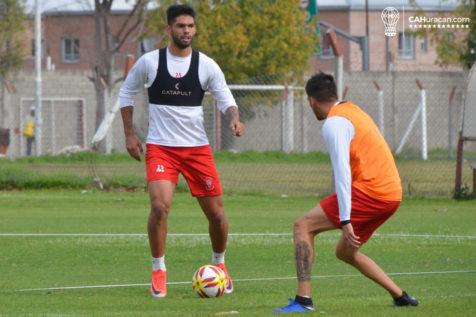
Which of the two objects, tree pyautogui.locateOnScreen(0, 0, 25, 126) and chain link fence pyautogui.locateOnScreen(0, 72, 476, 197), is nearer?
chain link fence pyautogui.locateOnScreen(0, 72, 476, 197)

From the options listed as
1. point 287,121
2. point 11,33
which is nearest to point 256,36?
point 287,121

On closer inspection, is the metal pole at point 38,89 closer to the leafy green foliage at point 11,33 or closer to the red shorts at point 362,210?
the leafy green foliage at point 11,33

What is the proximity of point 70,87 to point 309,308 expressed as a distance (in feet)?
132

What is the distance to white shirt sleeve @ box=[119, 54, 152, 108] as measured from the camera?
1025cm

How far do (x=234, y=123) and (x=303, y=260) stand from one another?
190 centimetres

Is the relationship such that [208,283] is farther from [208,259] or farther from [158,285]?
[208,259]

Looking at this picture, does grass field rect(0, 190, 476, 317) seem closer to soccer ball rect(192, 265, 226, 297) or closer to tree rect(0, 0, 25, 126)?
soccer ball rect(192, 265, 226, 297)

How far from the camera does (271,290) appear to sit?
10.1 metres

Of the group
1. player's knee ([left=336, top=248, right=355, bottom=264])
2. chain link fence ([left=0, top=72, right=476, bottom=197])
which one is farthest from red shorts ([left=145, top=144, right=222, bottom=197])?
chain link fence ([left=0, top=72, right=476, bottom=197])

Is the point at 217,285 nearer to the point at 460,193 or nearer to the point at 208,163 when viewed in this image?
the point at 208,163

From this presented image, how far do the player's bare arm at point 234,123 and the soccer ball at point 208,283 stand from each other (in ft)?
3.77

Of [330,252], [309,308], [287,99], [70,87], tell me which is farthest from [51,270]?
[70,87]

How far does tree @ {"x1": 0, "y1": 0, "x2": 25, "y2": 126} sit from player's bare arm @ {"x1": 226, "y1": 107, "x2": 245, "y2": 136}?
37960 mm

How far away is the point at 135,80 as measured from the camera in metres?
10.3
